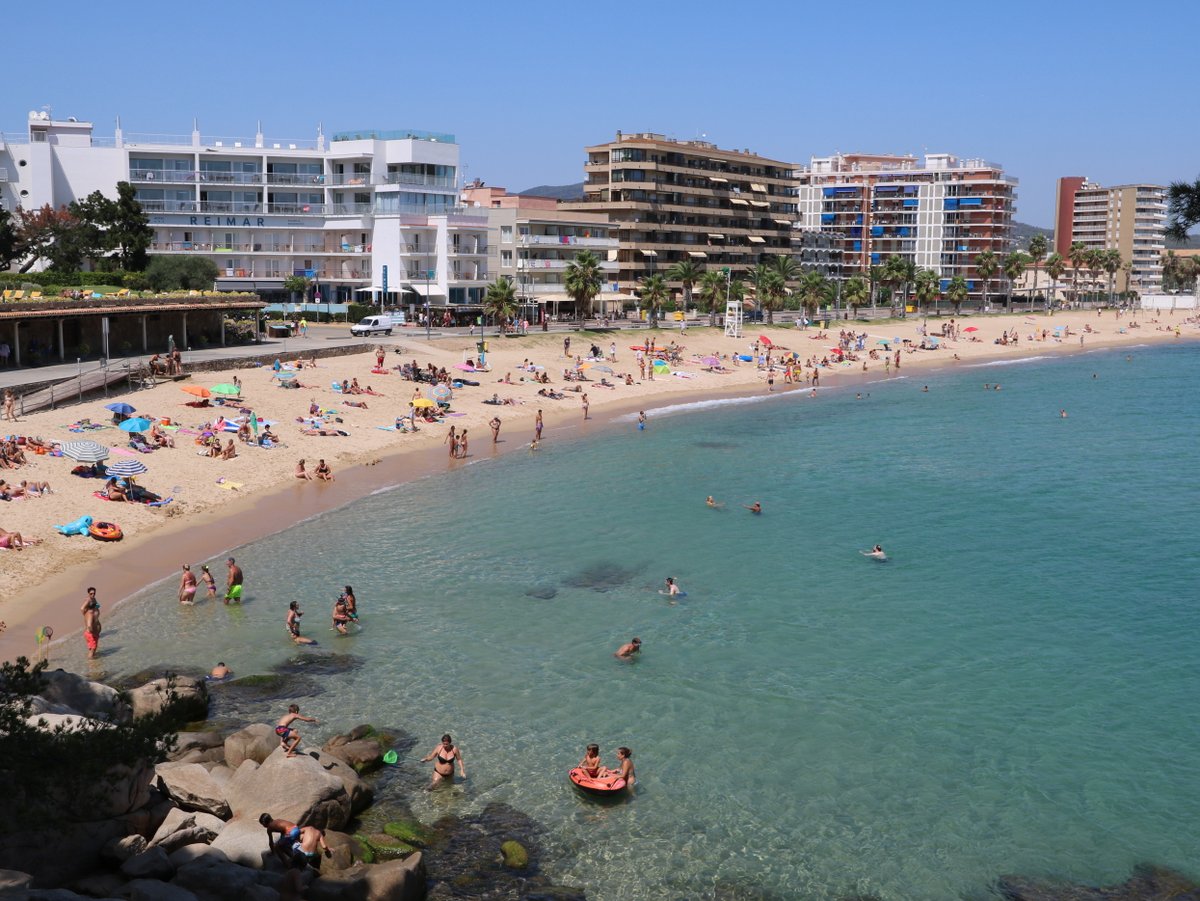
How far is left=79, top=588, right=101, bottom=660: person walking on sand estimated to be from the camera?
23.6 m

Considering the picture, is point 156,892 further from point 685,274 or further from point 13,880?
point 685,274

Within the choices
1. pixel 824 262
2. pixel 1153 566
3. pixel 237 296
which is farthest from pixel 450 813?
pixel 824 262

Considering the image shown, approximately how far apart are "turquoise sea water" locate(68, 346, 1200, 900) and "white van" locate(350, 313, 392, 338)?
27.6m

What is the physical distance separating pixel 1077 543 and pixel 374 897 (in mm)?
26743

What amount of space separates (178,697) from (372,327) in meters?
52.2

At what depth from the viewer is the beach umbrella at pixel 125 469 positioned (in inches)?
1308

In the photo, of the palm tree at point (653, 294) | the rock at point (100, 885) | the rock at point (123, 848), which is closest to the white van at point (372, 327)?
the palm tree at point (653, 294)

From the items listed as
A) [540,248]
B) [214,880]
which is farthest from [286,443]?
[540,248]

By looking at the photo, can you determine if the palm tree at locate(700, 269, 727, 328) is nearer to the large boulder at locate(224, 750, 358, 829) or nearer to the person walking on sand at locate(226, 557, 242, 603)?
the person walking on sand at locate(226, 557, 242, 603)

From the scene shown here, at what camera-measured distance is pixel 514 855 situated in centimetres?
1650

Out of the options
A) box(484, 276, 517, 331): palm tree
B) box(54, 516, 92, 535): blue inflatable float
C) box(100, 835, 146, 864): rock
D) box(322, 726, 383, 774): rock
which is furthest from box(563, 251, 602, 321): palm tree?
box(100, 835, 146, 864): rock

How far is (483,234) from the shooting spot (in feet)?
280

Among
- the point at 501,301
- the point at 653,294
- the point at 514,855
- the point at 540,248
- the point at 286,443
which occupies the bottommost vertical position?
the point at 514,855

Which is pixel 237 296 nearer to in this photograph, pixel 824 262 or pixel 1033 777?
pixel 1033 777
